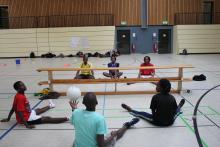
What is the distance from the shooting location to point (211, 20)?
24781 millimetres

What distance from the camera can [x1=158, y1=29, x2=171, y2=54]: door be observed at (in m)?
25.0

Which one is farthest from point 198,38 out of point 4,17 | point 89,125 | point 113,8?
point 89,125

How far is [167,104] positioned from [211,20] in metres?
21.5

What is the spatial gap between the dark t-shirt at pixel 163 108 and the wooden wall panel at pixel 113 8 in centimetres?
1949

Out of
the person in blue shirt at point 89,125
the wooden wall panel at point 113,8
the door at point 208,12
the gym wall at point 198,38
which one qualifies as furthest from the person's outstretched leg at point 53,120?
the door at point 208,12

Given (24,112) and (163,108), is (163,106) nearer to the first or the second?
(163,108)

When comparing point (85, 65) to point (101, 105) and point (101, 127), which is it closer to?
point (101, 105)

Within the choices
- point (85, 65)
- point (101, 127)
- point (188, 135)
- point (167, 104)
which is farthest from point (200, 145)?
point (85, 65)

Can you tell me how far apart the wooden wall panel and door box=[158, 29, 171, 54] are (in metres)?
0.92

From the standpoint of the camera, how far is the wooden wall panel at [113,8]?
79.7 feet

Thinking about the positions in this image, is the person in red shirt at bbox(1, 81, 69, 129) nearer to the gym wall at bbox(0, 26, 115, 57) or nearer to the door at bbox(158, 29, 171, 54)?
the gym wall at bbox(0, 26, 115, 57)

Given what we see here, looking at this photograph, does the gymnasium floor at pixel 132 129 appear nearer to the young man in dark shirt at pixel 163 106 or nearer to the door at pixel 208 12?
the young man in dark shirt at pixel 163 106

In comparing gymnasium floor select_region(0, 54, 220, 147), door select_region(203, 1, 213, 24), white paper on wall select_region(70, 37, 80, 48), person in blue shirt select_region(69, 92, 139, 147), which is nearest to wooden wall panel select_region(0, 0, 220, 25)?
door select_region(203, 1, 213, 24)

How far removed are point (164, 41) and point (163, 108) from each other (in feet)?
67.7
